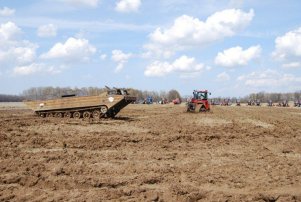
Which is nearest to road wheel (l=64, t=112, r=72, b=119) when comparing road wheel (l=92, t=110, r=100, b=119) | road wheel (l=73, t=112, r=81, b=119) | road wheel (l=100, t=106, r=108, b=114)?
road wheel (l=73, t=112, r=81, b=119)

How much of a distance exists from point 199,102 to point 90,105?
1259 cm

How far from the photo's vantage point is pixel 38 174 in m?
8.99

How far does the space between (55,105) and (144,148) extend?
50.2 feet

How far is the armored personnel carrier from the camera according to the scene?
85.1 ft

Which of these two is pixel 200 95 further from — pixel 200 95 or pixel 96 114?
pixel 96 114

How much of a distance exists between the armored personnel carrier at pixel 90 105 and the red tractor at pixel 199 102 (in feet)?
34.8

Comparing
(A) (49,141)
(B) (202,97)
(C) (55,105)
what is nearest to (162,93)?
(B) (202,97)

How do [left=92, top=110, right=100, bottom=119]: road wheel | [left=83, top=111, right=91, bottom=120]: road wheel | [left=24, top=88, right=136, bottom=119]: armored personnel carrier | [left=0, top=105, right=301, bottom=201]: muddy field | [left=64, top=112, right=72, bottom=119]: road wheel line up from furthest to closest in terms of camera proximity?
[left=64, top=112, right=72, bottom=119]: road wheel
[left=83, top=111, right=91, bottom=120]: road wheel
[left=92, top=110, right=100, bottom=119]: road wheel
[left=24, top=88, right=136, bottom=119]: armored personnel carrier
[left=0, top=105, right=301, bottom=201]: muddy field

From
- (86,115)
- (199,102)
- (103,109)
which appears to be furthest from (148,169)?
(199,102)

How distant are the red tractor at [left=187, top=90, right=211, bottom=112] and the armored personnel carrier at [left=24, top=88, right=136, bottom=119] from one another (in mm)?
Result: 10614

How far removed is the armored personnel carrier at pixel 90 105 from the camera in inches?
1021

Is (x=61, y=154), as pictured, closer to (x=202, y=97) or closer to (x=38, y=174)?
(x=38, y=174)

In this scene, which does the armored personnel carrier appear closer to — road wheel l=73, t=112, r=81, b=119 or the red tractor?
road wheel l=73, t=112, r=81, b=119

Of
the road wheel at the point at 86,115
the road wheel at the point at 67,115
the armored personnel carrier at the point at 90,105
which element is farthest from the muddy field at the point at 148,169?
the road wheel at the point at 67,115
